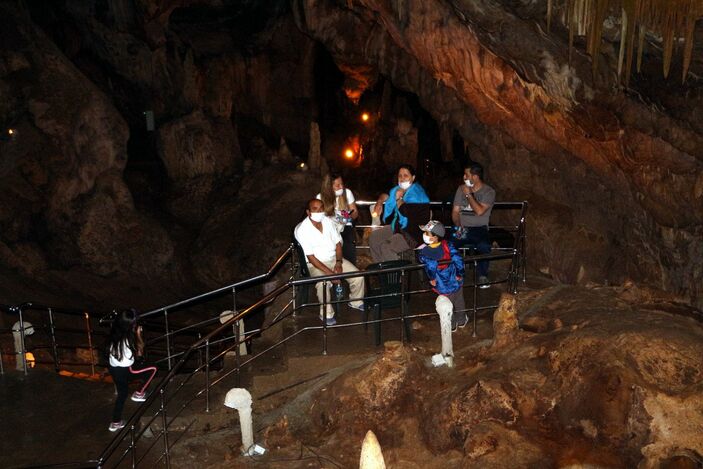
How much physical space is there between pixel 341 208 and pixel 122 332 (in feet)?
9.46

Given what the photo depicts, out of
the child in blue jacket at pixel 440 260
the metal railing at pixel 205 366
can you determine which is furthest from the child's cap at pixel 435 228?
the metal railing at pixel 205 366

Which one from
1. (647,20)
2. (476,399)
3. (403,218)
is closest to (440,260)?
(403,218)

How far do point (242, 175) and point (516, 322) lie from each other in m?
16.4

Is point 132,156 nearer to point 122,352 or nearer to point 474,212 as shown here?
point 474,212

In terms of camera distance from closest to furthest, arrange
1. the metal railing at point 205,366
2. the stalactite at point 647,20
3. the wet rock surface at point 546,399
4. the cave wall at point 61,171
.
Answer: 1. the wet rock surface at point 546,399
2. the metal railing at point 205,366
3. the stalactite at point 647,20
4. the cave wall at point 61,171

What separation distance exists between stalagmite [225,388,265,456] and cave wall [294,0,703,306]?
24.9 ft

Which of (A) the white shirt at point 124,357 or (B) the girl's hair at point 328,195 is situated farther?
(B) the girl's hair at point 328,195

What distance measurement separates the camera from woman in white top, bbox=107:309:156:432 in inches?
244

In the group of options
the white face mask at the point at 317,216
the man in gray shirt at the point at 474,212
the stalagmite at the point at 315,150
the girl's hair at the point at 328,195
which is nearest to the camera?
the white face mask at the point at 317,216

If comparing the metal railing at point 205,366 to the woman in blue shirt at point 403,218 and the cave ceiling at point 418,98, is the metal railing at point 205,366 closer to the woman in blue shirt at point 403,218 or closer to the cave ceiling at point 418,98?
the woman in blue shirt at point 403,218

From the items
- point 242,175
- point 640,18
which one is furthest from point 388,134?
point 640,18

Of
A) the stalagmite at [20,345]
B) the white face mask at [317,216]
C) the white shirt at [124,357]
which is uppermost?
the white face mask at [317,216]

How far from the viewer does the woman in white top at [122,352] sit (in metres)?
6.20

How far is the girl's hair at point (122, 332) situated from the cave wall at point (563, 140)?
24.8ft
